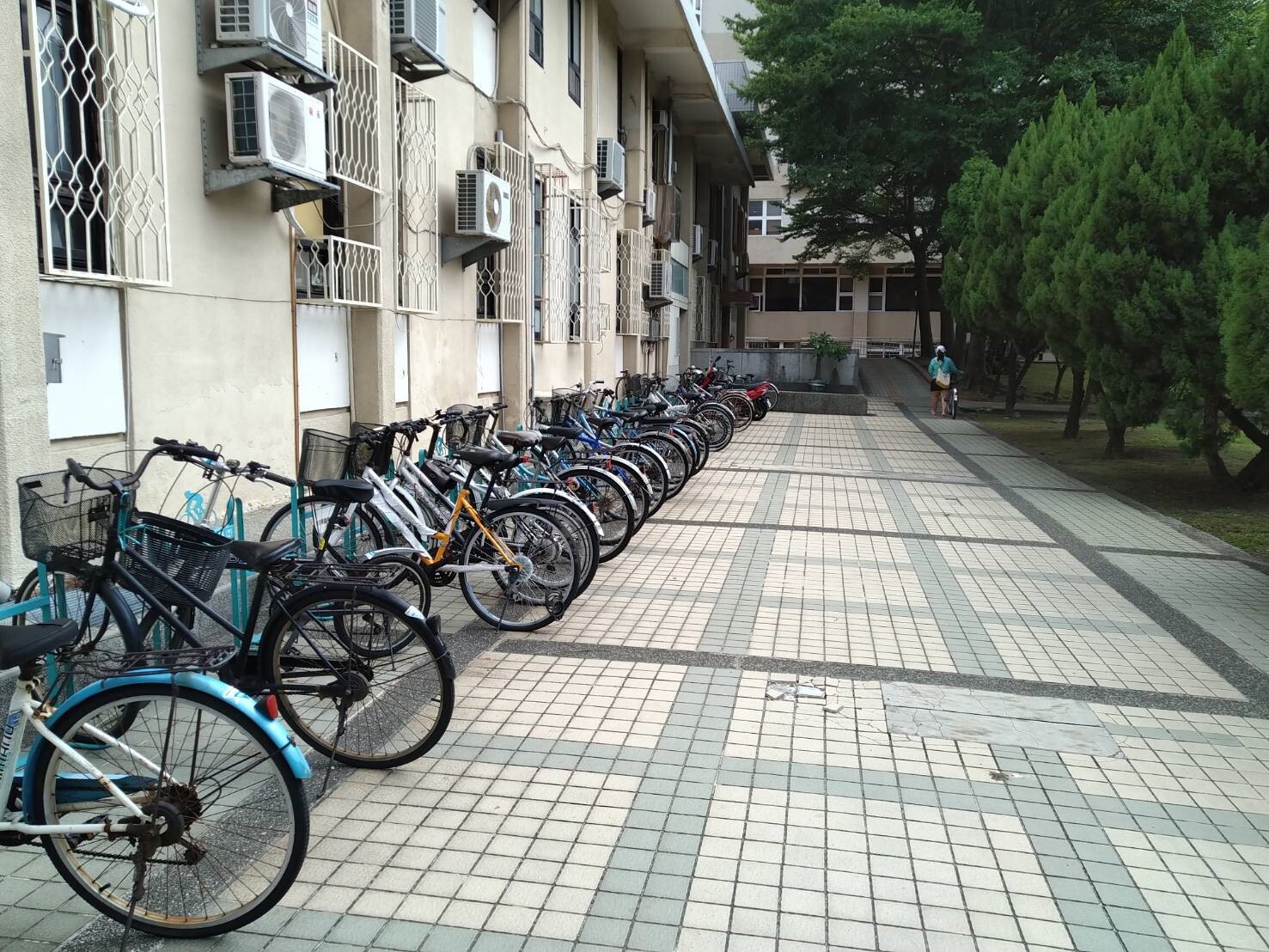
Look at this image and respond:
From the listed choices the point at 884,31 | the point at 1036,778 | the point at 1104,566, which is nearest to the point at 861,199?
the point at 884,31

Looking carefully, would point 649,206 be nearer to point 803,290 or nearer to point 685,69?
point 685,69

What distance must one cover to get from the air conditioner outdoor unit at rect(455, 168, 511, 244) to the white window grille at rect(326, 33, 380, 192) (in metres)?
1.72

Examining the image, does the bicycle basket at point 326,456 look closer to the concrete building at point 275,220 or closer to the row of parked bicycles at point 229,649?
the row of parked bicycles at point 229,649

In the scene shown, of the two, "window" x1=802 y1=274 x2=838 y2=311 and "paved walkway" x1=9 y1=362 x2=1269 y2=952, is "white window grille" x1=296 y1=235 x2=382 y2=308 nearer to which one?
"paved walkway" x1=9 y1=362 x2=1269 y2=952

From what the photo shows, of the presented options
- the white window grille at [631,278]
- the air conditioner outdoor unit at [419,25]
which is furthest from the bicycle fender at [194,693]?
the white window grille at [631,278]

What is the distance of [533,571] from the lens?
217 inches

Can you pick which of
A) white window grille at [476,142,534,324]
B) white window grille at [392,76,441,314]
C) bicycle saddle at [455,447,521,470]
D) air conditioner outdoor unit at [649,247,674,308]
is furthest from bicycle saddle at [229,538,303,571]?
air conditioner outdoor unit at [649,247,674,308]

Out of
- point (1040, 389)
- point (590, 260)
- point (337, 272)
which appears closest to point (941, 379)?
point (590, 260)

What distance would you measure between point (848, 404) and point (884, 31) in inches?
352

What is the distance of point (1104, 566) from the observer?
778cm

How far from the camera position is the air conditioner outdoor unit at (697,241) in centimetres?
2662

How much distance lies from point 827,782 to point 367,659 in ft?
5.85

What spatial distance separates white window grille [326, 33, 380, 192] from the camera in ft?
23.9

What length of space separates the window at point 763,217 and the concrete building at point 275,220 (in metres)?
34.1
